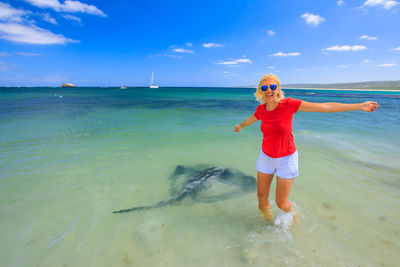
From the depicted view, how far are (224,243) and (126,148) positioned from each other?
235 inches

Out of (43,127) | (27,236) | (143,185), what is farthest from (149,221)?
(43,127)

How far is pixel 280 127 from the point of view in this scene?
2.77 metres

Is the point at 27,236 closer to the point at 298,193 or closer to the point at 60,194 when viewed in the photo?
the point at 60,194

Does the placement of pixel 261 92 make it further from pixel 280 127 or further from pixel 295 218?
pixel 295 218

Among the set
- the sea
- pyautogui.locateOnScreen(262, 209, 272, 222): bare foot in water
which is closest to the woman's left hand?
the sea

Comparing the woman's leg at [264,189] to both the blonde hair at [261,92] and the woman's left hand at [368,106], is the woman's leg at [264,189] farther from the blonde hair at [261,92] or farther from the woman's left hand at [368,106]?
the woman's left hand at [368,106]

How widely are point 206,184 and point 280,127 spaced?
286 centimetres

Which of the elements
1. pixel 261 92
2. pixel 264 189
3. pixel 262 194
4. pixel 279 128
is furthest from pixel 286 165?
pixel 261 92

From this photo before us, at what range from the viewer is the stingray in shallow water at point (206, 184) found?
4.43m

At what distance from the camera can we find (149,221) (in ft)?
11.9

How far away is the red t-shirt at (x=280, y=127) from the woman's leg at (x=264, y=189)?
17.1 inches

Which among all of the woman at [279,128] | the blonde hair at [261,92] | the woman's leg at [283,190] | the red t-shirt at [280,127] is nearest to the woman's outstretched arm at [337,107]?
the woman at [279,128]

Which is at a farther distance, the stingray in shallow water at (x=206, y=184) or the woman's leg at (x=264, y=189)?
the stingray in shallow water at (x=206, y=184)

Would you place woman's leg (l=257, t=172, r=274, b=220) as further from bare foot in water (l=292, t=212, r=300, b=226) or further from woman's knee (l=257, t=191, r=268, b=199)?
bare foot in water (l=292, t=212, r=300, b=226)
